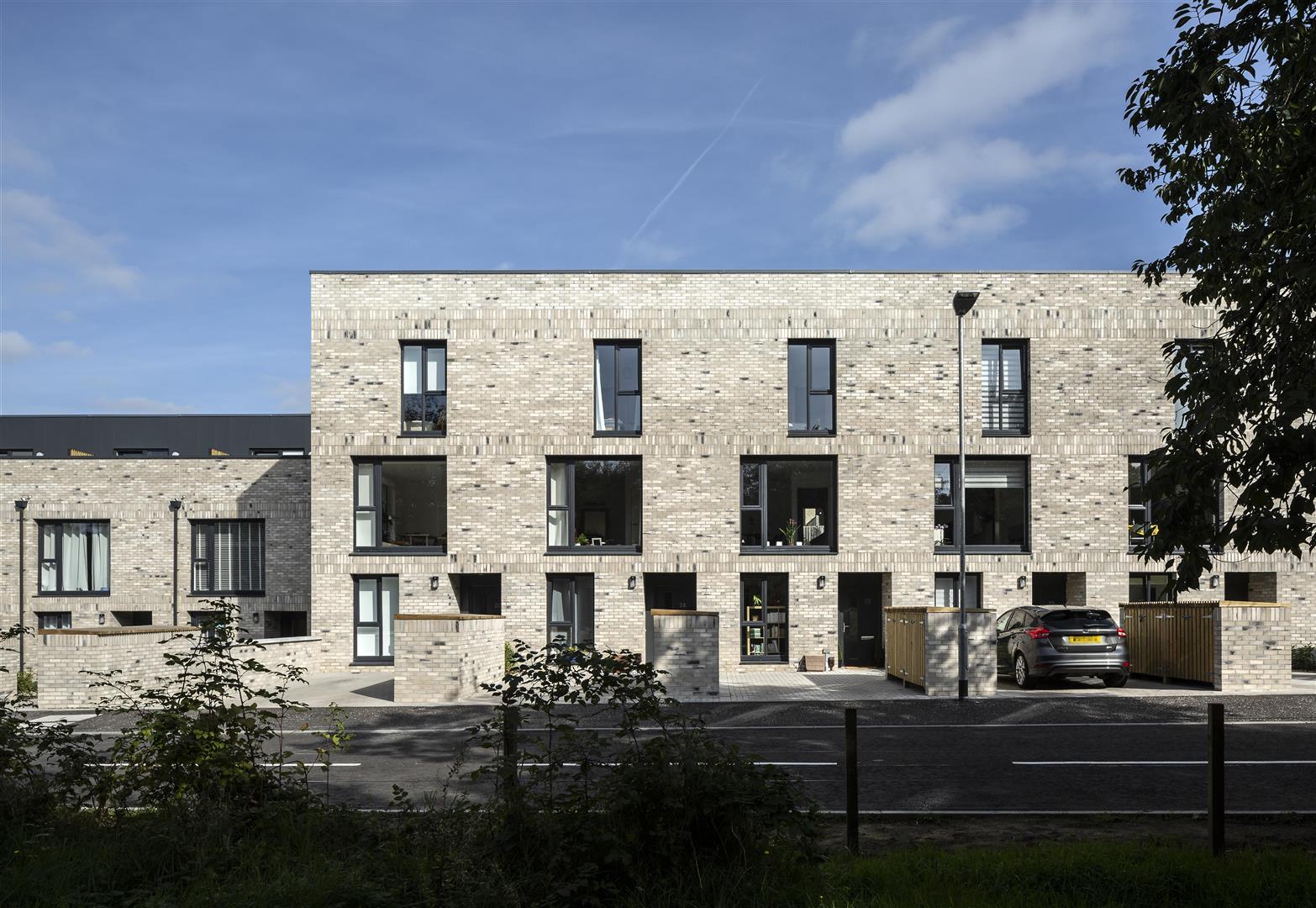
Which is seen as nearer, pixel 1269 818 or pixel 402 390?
pixel 1269 818

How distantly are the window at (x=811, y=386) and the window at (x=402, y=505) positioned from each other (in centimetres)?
819

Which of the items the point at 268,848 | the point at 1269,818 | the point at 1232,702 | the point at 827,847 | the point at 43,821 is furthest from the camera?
the point at 1232,702

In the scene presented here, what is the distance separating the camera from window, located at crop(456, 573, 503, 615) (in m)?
22.7

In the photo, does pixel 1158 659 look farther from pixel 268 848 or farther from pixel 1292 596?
pixel 268 848

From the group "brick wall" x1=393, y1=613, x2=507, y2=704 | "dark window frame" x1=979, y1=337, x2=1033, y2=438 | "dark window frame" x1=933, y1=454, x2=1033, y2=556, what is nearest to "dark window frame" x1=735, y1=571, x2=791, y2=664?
"dark window frame" x1=933, y1=454, x2=1033, y2=556

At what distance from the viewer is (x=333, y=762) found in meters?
10.8

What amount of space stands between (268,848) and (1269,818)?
294 inches

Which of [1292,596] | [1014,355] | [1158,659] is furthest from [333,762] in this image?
[1292,596]

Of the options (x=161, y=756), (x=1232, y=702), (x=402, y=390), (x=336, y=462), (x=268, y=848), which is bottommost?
(x=1232, y=702)

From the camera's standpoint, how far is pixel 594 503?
888 inches

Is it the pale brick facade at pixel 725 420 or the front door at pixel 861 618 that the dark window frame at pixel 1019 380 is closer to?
the pale brick facade at pixel 725 420

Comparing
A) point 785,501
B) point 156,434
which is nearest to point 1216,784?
point 785,501

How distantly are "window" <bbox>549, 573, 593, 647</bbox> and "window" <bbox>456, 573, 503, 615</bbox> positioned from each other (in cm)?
139

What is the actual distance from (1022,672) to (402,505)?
546 inches
